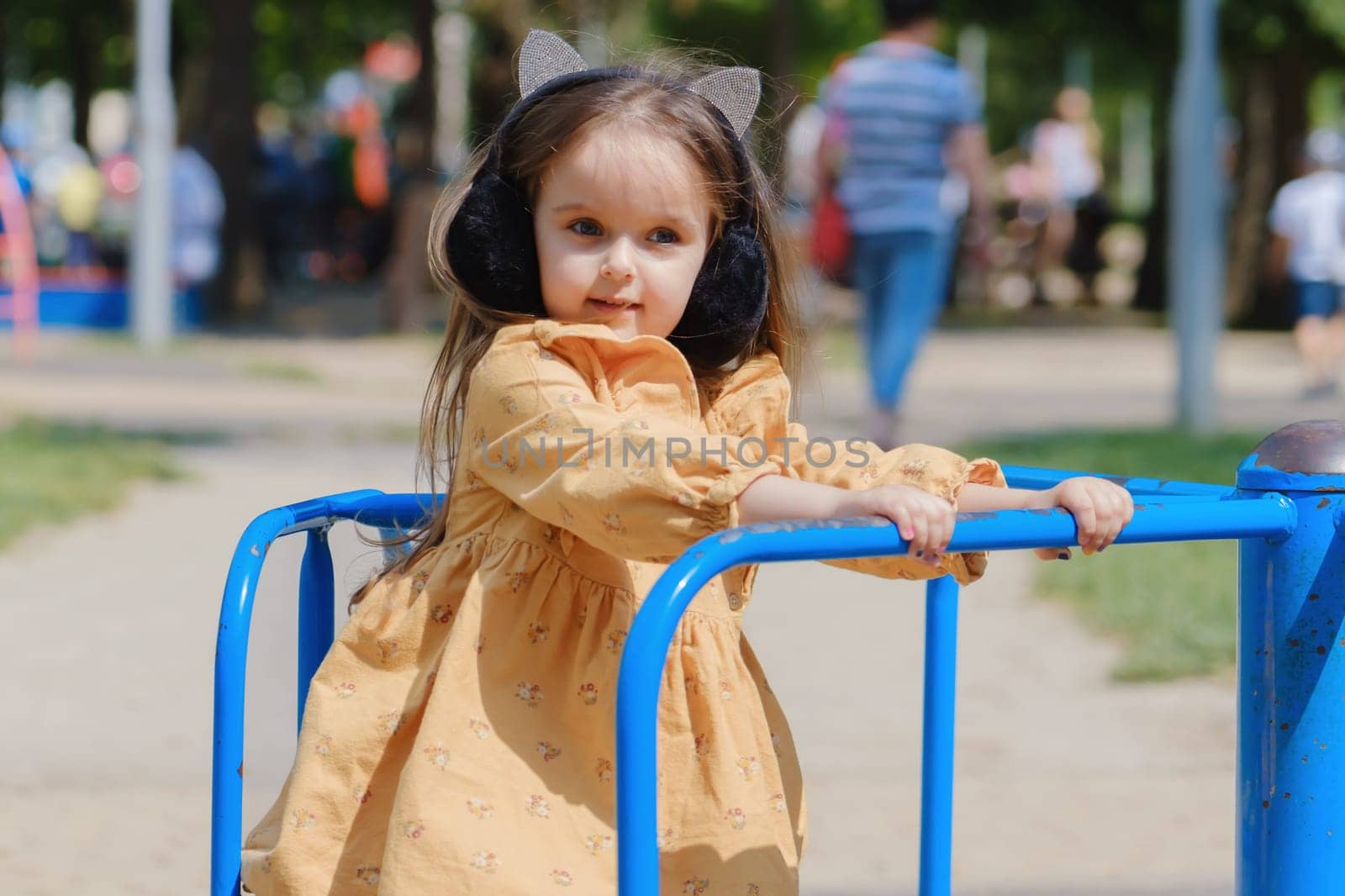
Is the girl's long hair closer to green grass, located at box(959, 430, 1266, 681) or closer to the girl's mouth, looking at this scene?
the girl's mouth

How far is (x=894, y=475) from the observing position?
6.20 feet

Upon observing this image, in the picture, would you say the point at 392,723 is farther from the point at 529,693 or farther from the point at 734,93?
the point at 734,93

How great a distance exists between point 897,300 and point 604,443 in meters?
4.82

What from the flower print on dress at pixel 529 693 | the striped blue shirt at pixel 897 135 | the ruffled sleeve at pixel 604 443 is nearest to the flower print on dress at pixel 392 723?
the flower print on dress at pixel 529 693

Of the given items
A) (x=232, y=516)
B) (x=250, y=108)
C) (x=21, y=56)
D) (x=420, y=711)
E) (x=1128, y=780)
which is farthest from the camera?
(x=21, y=56)

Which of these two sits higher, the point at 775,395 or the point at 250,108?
the point at 250,108

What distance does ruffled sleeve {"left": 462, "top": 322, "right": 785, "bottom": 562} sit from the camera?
1729mm

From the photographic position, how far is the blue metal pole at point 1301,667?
178 centimetres

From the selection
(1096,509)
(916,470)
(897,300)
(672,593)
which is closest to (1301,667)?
(1096,509)

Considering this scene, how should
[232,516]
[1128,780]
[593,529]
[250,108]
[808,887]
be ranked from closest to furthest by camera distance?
1. [593,529]
2. [808,887]
3. [1128,780]
4. [232,516]
5. [250,108]

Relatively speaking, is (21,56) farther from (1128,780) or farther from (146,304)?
(1128,780)

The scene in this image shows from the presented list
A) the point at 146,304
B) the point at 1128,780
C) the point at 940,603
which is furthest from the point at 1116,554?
the point at 146,304

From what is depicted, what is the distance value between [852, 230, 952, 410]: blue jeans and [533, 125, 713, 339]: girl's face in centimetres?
449

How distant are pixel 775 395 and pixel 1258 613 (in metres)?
0.57
